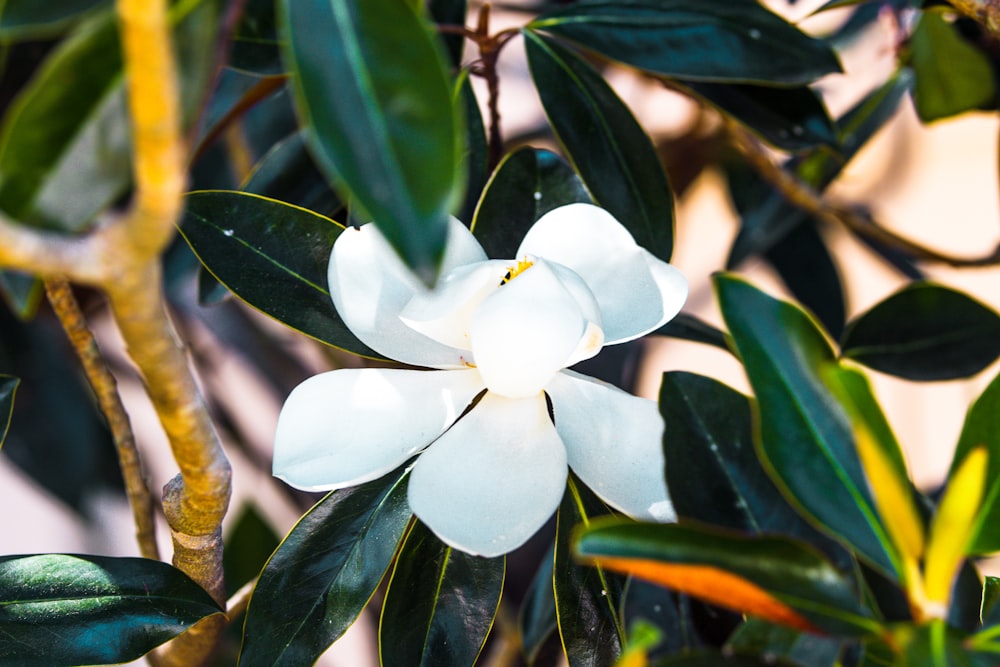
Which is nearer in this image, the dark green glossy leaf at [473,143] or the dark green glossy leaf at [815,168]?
the dark green glossy leaf at [473,143]

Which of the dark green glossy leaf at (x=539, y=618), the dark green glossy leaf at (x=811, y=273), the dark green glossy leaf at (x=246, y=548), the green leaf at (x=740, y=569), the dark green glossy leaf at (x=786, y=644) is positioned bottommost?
the dark green glossy leaf at (x=246, y=548)

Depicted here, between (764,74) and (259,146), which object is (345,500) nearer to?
(764,74)

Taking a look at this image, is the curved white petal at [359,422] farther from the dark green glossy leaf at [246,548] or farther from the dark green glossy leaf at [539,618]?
the dark green glossy leaf at [246,548]

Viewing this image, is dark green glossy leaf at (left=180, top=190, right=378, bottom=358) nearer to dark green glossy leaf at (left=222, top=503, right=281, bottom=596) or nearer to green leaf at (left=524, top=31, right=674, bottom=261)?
green leaf at (left=524, top=31, right=674, bottom=261)

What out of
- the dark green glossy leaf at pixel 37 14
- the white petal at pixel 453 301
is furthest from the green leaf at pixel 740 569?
the dark green glossy leaf at pixel 37 14

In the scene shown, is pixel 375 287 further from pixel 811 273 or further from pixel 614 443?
pixel 811 273

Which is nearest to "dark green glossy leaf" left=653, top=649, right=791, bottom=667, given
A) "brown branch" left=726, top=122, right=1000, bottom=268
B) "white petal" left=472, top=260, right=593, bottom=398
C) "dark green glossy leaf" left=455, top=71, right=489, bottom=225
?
"white petal" left=472, top=260, right=593, bottom=398
